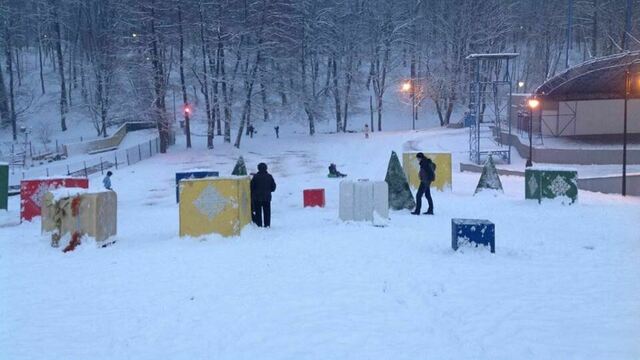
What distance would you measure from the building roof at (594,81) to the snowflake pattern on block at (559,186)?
11098mm

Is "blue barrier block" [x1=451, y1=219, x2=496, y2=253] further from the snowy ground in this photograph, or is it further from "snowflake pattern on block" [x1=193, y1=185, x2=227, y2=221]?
"snowflake pattern on block" [x1=193, y1=185, x2=227, y2=221]

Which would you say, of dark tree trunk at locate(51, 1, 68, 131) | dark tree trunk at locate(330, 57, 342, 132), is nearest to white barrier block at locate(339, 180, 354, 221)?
dark tree trunk at locate(330, 57, 342, 132)

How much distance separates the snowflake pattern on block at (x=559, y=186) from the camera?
664 inches

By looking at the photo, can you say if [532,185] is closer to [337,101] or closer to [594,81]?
[594,81]

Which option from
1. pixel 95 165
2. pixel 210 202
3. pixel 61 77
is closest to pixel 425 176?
pixel 210 202

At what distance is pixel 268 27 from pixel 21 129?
24.9 m

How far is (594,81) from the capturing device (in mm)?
32656

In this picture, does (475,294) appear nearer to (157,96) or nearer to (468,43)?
(157,96)

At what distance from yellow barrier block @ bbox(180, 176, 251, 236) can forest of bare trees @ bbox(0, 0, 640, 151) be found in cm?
3004

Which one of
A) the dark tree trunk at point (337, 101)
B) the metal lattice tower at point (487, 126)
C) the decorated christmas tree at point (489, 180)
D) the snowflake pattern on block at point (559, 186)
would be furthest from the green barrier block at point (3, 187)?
the dark tree trunk at point (337, 101)

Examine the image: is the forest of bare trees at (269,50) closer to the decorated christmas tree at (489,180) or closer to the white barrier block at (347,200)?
the decorated christmas tree at (489,180)

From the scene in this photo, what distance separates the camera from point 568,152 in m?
29.9

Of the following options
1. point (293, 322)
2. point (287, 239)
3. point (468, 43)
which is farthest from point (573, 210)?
point (468, 43)

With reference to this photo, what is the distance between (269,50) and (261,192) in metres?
34.5
